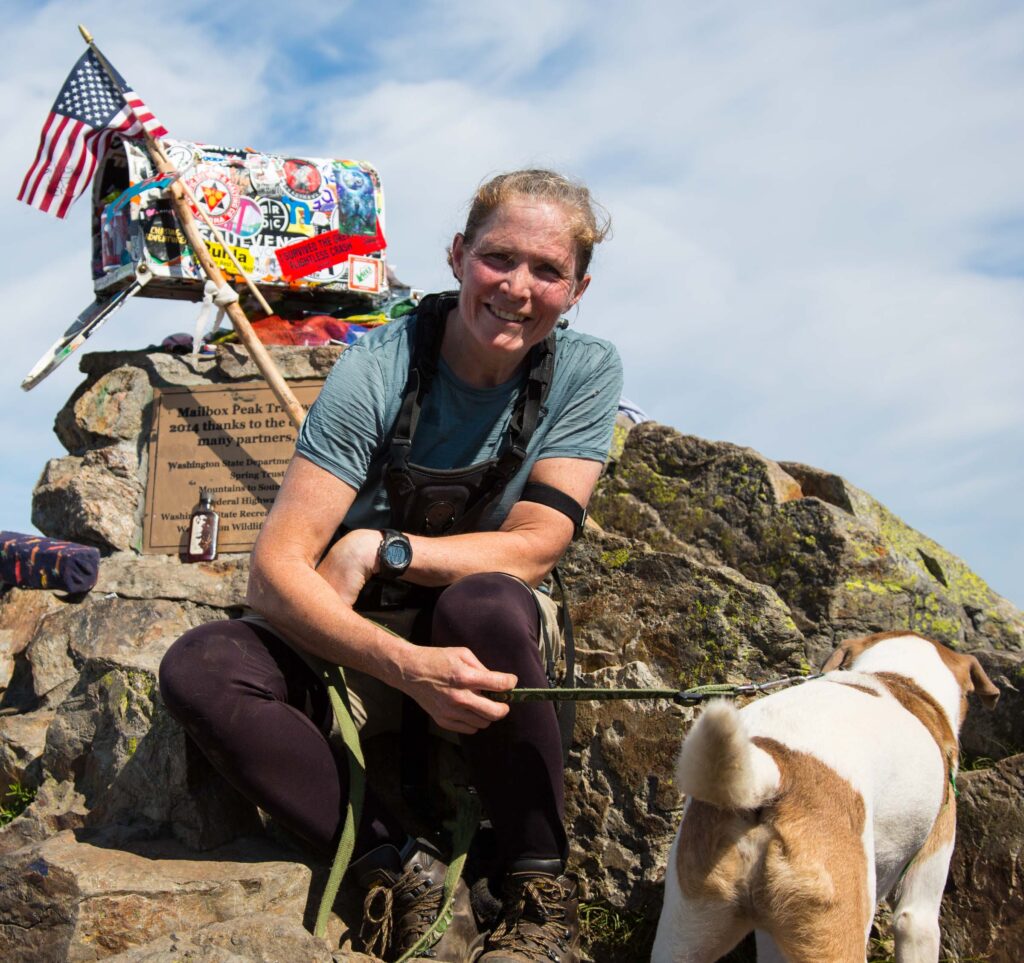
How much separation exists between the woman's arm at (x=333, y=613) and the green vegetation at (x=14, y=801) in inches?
74.7

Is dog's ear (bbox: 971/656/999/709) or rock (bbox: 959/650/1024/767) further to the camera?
rock (bbox: 959/650/1024/767)

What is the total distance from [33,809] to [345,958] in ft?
5.10

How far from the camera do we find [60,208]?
20.2 feet

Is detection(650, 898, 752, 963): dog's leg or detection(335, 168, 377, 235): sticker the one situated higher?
detection(335, 168, 377, 235): sticker

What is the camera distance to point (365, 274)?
6.34 m

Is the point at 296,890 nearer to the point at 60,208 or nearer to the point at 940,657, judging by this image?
the point at 940,657

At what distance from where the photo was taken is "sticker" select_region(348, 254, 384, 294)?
20.7 feet

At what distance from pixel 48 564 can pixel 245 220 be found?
7.47 ft

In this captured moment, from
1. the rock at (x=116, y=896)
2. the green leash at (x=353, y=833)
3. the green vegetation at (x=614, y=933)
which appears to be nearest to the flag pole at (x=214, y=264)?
the green leash at (x=353, y=833)

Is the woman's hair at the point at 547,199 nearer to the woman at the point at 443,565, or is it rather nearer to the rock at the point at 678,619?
the woman at the point at 443,565

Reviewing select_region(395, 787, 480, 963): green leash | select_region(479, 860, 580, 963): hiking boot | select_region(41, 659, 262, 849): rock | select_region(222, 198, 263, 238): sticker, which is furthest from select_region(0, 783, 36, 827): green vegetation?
select_region(222, 198, 263, 238): sticker

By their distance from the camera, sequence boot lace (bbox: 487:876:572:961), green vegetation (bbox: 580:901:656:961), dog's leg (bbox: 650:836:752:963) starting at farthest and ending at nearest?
green vegetation (bbox: 580:901:656:961)
boot lace (bbox: 487:876:572:961)
dog's leg (bbox: 650:836:752:963)

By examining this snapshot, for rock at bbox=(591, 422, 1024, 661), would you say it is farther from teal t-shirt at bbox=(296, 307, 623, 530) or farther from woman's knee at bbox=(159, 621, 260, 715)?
woman's knee at bbox=(159, 621, 260, 715)

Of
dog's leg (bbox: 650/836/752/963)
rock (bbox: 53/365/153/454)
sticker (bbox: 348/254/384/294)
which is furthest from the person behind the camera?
sticker (bbox: 348/254/384/294)
